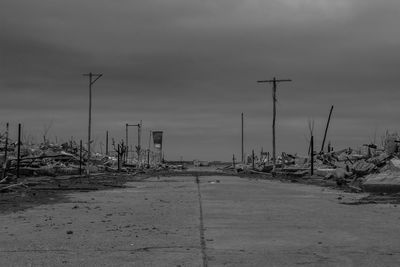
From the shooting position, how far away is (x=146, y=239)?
956 cm

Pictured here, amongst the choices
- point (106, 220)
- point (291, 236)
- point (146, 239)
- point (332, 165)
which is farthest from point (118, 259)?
point (332, 165)

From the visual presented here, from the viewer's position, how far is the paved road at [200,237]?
7.73m

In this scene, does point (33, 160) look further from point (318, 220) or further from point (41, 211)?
point (318, 220)

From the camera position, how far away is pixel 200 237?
9.82 meters

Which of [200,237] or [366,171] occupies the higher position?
[366,171]

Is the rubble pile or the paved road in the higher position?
the rubble pile

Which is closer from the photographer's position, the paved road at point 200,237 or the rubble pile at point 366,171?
the paved road at point 200,237

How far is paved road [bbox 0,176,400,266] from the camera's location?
773 centimetres

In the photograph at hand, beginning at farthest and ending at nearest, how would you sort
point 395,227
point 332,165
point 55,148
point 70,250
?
point 55,148
point 332,165
point 395,227
point 70,250

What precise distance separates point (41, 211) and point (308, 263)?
29.0 feet

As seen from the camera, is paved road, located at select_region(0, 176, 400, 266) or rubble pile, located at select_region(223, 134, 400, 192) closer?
paved road, located at select_region(0, 176, 400, 266)

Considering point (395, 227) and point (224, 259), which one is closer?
point (224, 259)

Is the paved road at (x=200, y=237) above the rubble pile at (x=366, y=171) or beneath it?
beneath

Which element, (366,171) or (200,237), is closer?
(200,237)
